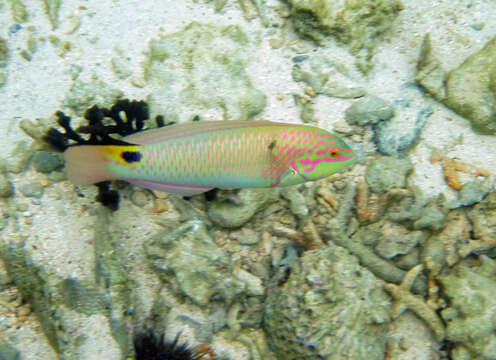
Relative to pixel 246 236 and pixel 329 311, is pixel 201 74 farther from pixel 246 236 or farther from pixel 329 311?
pixel 329 311

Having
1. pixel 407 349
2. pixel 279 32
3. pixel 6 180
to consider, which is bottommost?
pixel 407 349

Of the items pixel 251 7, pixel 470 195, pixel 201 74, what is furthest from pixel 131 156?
pixel 470 195

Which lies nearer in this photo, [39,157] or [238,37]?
[39,157]

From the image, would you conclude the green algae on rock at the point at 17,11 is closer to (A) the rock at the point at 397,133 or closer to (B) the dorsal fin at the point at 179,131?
(B) the dorsal fin at the point at 179,131

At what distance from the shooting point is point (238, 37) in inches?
156

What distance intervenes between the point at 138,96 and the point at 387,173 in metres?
2.87

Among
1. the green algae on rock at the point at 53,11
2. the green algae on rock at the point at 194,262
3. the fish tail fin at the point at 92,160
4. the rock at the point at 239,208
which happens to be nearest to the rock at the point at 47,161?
the fish tail fin at the point at 92,160

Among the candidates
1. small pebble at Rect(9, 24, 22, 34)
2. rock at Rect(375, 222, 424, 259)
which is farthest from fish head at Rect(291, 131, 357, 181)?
small pebble at Rect(9, 24, 22, 34)

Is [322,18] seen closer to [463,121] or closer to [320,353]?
[463,121]

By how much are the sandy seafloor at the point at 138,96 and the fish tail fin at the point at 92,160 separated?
2.71 ft

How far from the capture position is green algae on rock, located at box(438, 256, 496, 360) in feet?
9.85

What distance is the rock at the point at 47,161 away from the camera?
3.32m

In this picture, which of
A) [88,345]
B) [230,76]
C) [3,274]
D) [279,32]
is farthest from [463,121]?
[3,274]

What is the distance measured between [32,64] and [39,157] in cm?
136
